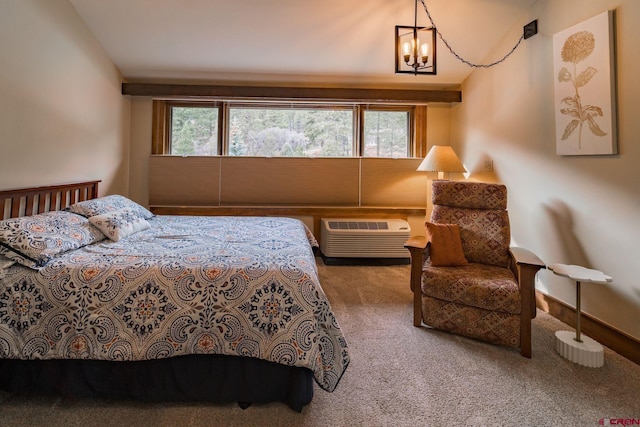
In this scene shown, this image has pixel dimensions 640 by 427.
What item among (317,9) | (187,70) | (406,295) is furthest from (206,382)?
(187,70)

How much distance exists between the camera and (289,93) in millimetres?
3781

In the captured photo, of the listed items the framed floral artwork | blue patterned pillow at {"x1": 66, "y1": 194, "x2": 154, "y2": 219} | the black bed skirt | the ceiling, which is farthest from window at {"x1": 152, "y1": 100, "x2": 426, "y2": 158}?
the black bed skirt

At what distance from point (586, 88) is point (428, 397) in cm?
234

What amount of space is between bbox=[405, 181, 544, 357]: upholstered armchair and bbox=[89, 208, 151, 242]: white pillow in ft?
6.80

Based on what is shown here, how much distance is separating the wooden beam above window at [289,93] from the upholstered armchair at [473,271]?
1.65 metres

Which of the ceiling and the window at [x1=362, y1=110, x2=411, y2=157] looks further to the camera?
the window at [x1=362, y1=110, x2=411, y2=157]

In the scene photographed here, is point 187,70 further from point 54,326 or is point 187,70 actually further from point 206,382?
point 206,382

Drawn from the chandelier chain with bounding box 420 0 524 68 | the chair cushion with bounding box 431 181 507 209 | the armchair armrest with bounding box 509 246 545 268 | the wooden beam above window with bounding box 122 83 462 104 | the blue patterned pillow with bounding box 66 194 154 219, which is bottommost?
the armchair armrest with bounding box 509 246 545 268

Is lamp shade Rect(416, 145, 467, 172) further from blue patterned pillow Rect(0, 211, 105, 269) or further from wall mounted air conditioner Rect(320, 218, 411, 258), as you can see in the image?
blue patterned pillow Rect(0, 211, 105, 269)

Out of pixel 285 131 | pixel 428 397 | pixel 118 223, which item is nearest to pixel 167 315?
pixel 118 223

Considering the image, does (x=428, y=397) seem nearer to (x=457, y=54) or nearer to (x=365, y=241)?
(x=365, y=241)

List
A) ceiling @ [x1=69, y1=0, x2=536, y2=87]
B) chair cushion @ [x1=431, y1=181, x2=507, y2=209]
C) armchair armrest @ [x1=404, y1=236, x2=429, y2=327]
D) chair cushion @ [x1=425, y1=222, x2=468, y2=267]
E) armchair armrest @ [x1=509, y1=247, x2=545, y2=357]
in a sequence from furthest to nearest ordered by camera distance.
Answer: ceiling @ [x1=69, y1=0, x2=536, y2=87] → chair cushion @ [x1=431, y1=181, x2=507, y2=209] → chair cushion @ [x1=425, y1=222, x2=468, y2=267] → armchair armrest @ [x1=404, y1=236, x2=429, y2=327] → armchair armrest @ [x1=509, y1=247, x2=545, y2=357]

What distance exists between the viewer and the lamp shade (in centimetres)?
344

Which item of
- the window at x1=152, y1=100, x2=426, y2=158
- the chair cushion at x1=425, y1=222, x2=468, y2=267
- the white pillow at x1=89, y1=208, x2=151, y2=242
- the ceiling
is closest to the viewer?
the white pillow at x1=89, y1=208, x2=151, y2=242
